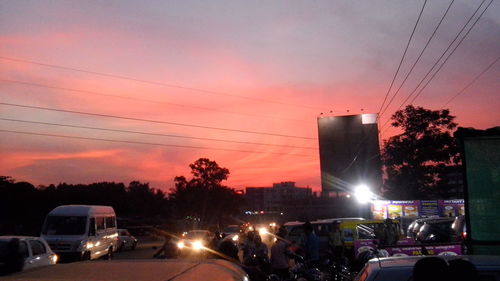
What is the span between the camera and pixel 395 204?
3838 cm

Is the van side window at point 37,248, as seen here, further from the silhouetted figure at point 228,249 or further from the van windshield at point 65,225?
the van windshield at point 65,225

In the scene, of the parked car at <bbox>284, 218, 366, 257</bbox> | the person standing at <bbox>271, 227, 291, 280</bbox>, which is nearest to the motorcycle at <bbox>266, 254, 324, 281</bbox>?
the person standing at <bbox>271, 227, 291, 280</bbox>

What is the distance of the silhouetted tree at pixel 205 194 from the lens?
71875 millimetres

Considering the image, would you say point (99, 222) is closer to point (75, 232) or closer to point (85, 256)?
point (75, 232)

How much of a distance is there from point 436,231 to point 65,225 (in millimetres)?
16939

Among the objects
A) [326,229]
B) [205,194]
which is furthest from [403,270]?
[205,194]

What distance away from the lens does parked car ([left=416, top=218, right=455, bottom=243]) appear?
70.4ft

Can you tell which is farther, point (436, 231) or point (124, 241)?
Result: point (124, 241)

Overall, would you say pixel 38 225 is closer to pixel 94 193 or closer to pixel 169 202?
pixel 94 193

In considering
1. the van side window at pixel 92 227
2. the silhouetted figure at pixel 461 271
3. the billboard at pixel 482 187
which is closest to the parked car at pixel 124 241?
the van side window at pixel 92 227

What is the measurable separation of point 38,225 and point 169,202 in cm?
3118

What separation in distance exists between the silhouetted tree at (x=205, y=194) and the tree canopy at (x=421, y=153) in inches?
1219

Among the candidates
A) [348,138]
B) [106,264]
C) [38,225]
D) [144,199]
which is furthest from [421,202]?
[144,199]

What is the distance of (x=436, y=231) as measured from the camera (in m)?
22.2
